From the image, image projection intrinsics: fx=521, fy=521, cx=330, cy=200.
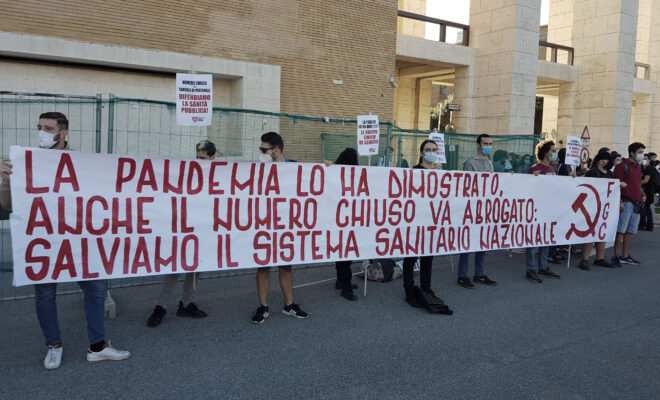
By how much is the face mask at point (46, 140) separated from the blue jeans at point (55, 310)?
1.16m

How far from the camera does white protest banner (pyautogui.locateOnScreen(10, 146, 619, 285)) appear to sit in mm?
4441

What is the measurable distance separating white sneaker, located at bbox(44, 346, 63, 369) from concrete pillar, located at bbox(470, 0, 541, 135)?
57.0 ft

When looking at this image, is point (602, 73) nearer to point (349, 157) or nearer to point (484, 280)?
point (484, 280)

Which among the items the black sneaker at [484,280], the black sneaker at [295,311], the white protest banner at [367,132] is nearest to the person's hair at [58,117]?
the black sneaker at [295,311]

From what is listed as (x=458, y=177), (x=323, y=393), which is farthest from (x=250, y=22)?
(x=323, y=393)

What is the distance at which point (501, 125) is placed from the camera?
1905 cm

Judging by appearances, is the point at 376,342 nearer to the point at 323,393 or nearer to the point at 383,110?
the point at 323,393

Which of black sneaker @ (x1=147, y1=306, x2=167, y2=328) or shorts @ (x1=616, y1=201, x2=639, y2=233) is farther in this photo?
shorts @ (x1=616, y1=201, x2=639, y2=233)

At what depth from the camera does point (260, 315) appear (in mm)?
5520

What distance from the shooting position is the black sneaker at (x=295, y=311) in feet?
18.7

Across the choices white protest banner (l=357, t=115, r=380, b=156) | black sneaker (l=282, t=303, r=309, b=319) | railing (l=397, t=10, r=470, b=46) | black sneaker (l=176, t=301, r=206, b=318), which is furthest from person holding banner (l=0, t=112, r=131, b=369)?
railing (l=397, t=10, r=470, b=46)

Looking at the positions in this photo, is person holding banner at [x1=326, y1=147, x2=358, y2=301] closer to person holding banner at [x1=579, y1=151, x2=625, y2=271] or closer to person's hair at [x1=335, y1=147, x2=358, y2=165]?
person's hair at [x1=335, y1=147, x2=358, y2=165]

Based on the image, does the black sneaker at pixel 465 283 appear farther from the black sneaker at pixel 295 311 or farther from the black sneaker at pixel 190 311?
the black sneaker at pixel 190 311

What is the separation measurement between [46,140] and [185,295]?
2201 millimetres
